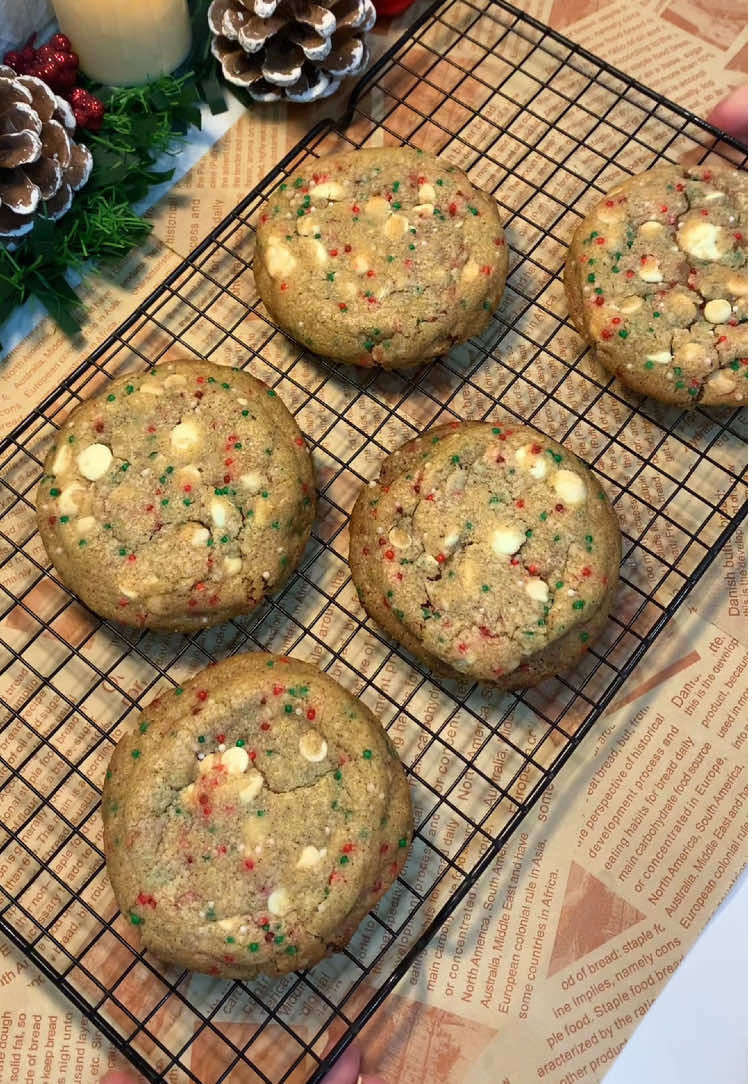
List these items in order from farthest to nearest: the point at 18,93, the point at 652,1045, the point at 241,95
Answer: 1. the point at 241,95
2. the point at 18,93
3. the point at 652,1045

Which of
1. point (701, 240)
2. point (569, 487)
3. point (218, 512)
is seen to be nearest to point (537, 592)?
point (569, 487)

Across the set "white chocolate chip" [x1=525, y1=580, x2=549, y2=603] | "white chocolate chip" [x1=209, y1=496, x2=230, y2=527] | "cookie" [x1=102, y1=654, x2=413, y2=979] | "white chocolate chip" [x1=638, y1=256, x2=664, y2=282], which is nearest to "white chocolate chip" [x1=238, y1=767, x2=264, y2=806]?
"cookie" [x1=102, y1=654, x2=413, y2=979]

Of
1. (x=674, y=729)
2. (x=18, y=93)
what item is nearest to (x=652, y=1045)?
(x=674, y=729)

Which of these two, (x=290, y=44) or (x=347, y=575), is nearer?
(x=347, y=575)

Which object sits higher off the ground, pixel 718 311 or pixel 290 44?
pixel 290 44

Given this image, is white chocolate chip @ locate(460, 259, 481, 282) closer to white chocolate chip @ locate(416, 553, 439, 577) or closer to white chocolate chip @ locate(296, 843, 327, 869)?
white chocolate chip @ locate(416, 553, 439, 577)

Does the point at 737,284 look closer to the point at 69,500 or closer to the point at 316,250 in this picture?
the point at 316,250

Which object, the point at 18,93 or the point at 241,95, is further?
the point at 241,95

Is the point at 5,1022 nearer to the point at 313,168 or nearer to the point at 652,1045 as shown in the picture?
the point at 652,1045
